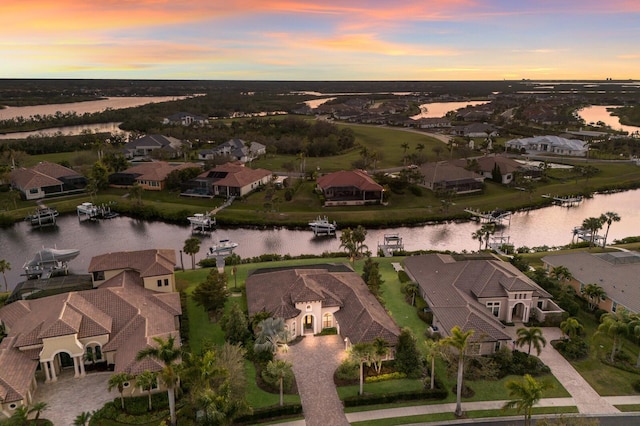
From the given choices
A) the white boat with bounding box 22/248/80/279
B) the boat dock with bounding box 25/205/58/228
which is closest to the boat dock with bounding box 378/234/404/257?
the white boat with bounding box 22/248/80/279

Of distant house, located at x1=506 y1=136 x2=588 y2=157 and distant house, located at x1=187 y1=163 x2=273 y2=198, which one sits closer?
distant house, located at x1=187 y1=163 x2=273 y2=198

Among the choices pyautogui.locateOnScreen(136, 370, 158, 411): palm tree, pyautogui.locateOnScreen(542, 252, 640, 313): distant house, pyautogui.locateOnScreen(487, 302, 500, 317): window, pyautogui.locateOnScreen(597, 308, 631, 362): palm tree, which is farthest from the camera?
pyautogui.locateOnScreen(487, 302, 500, 317): window

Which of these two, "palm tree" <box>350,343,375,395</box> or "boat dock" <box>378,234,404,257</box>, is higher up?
"palm tree" <box>350,343,375,395</box>

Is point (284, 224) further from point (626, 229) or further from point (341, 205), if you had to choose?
point (626, 229)

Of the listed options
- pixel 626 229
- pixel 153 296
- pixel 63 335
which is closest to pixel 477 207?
pixel 626 229

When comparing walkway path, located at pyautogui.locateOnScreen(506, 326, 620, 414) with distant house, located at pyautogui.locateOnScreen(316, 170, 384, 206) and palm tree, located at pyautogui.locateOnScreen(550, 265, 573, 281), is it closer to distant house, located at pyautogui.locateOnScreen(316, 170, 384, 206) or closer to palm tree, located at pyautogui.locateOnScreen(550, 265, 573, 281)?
palm tree, located at pyautogui.locateOnScreen(550, 265, 573, 281)

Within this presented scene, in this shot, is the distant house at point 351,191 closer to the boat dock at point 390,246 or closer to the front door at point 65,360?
the boat dock at point 390,246

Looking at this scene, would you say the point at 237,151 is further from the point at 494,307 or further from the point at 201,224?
the point at 494,307
